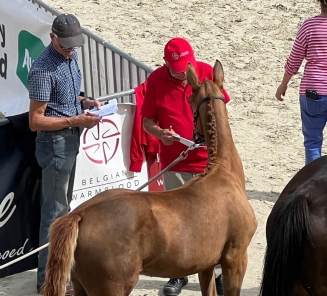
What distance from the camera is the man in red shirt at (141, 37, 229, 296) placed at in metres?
5.55

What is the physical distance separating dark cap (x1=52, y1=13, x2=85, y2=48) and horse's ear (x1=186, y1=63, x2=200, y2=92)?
0.88 meters

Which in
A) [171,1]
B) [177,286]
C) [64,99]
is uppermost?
[171,1]

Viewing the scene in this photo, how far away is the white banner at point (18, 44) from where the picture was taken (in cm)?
802

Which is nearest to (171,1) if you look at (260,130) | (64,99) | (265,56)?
(265,56)

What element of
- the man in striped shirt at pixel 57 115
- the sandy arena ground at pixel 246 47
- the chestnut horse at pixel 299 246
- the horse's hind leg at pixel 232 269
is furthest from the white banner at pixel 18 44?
the chestnut horse at pixel 299 246

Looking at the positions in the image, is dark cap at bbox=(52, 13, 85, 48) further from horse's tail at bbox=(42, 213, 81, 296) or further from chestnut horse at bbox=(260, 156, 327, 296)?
chestnut horse at bbox=(260, 156, 327, 296)

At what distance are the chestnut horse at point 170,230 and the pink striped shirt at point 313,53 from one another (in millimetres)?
1562

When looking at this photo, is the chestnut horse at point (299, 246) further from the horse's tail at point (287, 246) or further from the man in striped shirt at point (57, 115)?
the man in striped shirt at point (57, 115)

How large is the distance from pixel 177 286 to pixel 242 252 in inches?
43.8

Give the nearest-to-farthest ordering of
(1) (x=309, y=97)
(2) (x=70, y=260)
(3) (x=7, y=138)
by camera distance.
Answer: (2) (x=70, y=260) < (3) (x=7, y=138) < (1) (x=309, y=97)

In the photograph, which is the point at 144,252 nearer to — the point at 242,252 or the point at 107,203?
the point at 107,203

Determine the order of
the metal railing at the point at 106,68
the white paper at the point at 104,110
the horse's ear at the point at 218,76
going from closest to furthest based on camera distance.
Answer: the horse's ear at the point at 218,76
the white paper at the point at 104,110
the metal railing at the point at 106,68

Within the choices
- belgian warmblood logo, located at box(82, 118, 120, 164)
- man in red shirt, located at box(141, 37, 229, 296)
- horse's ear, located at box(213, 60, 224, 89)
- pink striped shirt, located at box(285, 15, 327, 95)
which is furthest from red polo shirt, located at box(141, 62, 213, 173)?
pink striped shirt, located at box(285, 15, 327, 95)

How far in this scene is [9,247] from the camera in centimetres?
617
